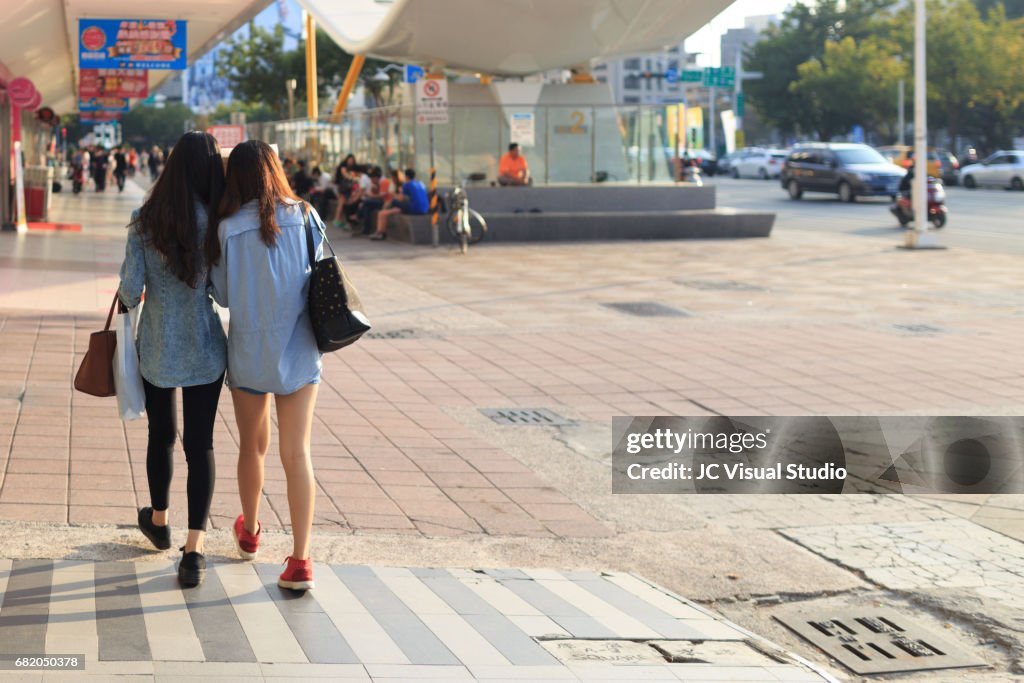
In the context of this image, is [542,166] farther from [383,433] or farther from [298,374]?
[298,374]

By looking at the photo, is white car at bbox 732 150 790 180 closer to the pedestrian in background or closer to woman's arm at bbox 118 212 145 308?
the pedestrian in background

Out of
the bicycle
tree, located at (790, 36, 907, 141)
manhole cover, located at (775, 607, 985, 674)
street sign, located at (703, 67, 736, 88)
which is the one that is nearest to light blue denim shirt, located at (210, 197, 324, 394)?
manhole cover, located at (775, 607, 985, 674)

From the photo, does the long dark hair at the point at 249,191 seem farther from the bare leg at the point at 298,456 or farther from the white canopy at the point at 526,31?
the white canopy at the point at 526,31

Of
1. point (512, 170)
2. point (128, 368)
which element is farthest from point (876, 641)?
point (512, 170)

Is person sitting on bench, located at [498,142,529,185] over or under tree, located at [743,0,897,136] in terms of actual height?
under

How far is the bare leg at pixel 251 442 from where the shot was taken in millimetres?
5348

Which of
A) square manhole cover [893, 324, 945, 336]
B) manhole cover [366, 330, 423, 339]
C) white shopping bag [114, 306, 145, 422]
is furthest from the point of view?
square manhole cover [893, 324, 945, 336]

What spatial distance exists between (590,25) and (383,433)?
20526 millimetres

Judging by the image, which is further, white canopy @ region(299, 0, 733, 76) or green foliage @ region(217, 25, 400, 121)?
green foliage @ region(217, 25, 400, 121)

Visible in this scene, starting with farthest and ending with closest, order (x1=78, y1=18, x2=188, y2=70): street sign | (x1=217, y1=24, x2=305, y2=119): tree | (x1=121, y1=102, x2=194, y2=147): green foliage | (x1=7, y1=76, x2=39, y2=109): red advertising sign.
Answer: (x1=121, y1=102, x2=194, y2=147): green foliage, (x1=217, y1=24, x2=305, y2=119): tree, (x1=7, y1=76, x2=39, y2=109): red advertising sign, (x1=78, y1=18, x2=188, y2=70): street sign

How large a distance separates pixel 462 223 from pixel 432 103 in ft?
6.72

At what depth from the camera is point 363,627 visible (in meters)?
4.84

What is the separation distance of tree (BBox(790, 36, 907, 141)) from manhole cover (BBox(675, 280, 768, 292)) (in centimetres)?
5451

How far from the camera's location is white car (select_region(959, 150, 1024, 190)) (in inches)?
1802
